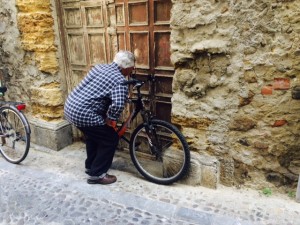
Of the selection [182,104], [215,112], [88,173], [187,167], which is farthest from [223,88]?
[88,173]

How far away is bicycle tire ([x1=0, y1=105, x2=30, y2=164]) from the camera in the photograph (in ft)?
13.4

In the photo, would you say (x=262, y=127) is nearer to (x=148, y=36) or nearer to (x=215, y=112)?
(x=215, y=112)

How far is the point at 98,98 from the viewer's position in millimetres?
3100

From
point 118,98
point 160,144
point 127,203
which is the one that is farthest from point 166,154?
point 118,98

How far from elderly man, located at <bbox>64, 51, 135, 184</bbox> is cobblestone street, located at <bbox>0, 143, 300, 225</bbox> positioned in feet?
1.10

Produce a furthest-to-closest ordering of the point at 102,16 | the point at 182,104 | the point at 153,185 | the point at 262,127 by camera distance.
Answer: the point at 102,16 → the point at 153,185 → the point at 182,104 → the point at 262,127

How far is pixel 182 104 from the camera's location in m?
3.13

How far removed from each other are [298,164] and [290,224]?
0.58 meters

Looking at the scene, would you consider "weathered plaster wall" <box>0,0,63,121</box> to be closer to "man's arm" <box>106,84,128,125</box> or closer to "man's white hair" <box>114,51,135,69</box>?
"man's white hair" <box>114,51,135,69</box>

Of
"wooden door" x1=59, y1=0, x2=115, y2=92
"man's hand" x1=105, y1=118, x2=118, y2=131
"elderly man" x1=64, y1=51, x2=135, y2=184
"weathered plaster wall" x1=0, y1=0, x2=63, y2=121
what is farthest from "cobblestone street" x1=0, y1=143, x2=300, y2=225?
"wooden door" x1=59, y1=0, x2=115, y2=92

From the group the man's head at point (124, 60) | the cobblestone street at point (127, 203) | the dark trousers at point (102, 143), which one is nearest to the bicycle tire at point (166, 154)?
the cobblestone street at point (127, 203)

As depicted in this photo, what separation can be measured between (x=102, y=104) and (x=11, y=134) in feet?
6.03

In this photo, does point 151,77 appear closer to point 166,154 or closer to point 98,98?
point 98,98

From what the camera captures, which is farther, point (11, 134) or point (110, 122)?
point (11, 134)
